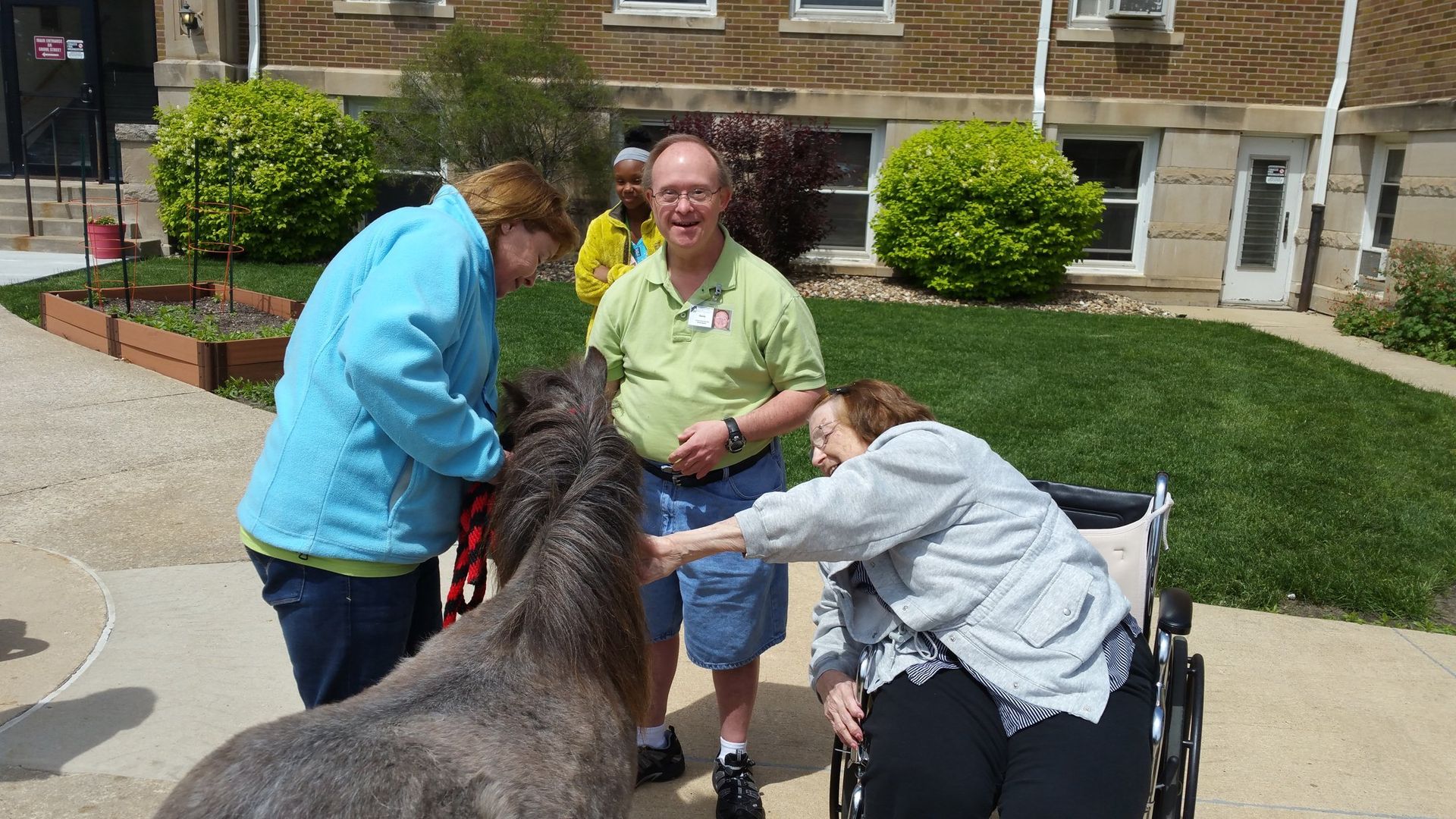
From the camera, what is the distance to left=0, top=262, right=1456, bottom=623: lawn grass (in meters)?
5.25

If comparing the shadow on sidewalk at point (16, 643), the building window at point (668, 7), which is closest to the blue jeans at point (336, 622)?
the shadow on sidewalk at point (16, 643)

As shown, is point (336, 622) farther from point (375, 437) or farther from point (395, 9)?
point (395, 9)

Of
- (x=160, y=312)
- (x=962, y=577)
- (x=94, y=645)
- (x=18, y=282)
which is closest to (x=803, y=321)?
(x=962, y=577)

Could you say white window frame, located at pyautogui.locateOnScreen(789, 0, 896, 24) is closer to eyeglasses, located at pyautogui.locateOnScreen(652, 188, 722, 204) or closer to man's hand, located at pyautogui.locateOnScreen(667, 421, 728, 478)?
eyeglasses, located at pyautogui.locateOnScreen(652, 188, 722, 204)

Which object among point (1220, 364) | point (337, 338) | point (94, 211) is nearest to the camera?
point (337, 338)

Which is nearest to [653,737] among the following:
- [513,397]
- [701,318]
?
[701,318]

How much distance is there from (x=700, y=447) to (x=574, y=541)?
916 millimetres

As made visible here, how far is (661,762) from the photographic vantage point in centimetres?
349

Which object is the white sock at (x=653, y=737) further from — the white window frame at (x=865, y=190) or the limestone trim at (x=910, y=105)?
the limestone trim at (x=910, y=105)

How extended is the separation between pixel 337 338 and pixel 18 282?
422 inches

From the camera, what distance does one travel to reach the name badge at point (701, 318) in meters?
3.16

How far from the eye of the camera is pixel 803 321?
322 cm

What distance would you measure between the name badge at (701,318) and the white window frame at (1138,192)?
1192 centimetres

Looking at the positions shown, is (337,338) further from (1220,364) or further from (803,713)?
(1220,364)
